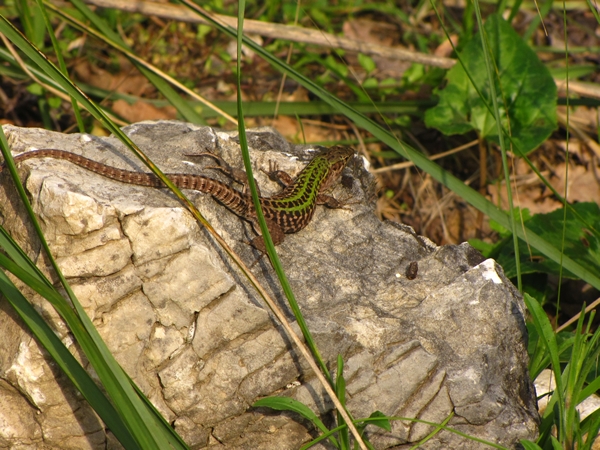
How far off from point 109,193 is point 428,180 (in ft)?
15.2

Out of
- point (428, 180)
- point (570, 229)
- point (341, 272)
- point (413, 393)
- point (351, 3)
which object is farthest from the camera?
point (351, 3)

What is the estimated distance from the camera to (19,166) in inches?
160

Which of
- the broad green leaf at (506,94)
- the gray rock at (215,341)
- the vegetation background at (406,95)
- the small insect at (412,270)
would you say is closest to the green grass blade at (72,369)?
the gray rock at (215,341)

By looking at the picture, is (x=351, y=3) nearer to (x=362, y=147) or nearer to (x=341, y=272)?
(x=362, y=147)

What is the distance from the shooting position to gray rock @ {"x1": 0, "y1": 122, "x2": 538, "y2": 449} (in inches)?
151

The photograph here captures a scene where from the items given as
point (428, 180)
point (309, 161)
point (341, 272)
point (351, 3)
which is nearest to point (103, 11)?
point (351, 3)

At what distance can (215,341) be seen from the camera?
3891 millimetres

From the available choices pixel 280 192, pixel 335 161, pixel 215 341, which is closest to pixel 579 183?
pixel 335 161

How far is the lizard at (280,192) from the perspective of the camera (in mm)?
4301

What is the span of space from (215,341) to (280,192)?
182 centimetres

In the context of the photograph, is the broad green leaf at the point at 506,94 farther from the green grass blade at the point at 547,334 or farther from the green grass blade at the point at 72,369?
the green grass blade at the point at 72,369

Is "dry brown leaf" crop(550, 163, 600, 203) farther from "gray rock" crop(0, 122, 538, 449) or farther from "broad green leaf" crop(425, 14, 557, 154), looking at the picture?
"gray rock" crop(0, 122, 538, 449)

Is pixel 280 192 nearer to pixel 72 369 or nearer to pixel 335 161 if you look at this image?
pixel 335 161

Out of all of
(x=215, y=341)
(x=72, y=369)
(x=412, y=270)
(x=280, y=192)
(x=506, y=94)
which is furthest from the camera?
(x=506, y=94)
